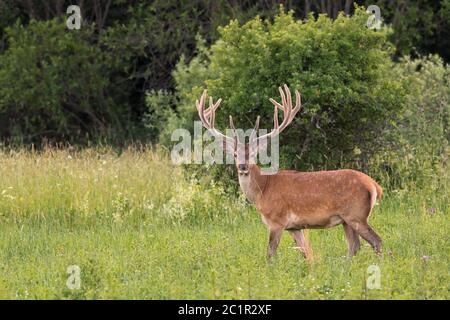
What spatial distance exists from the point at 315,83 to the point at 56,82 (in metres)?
10.6

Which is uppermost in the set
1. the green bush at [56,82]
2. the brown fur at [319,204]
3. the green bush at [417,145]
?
the green bush at [56,82]

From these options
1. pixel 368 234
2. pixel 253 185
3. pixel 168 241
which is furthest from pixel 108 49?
pixel 368 234

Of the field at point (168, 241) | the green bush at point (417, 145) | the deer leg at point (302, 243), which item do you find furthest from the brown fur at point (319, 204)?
the green bush at point (417, 145)

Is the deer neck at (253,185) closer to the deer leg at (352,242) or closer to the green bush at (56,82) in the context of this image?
the deer leg at (352,242)

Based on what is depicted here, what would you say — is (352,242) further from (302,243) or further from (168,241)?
(168,241)

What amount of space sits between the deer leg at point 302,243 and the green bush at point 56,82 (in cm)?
1323

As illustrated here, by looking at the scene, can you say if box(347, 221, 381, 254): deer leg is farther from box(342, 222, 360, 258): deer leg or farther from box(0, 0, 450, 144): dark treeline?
box(0, 0, 450, 144): dark treeline

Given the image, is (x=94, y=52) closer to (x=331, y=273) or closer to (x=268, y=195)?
(x=268, y=195)

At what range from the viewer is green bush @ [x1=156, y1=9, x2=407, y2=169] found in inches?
511

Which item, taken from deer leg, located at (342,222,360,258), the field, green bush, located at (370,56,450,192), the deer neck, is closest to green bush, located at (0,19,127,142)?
the field

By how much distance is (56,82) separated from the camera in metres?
22.6

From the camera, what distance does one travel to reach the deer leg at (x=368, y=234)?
30.9 feet

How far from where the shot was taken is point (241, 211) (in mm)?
12312
